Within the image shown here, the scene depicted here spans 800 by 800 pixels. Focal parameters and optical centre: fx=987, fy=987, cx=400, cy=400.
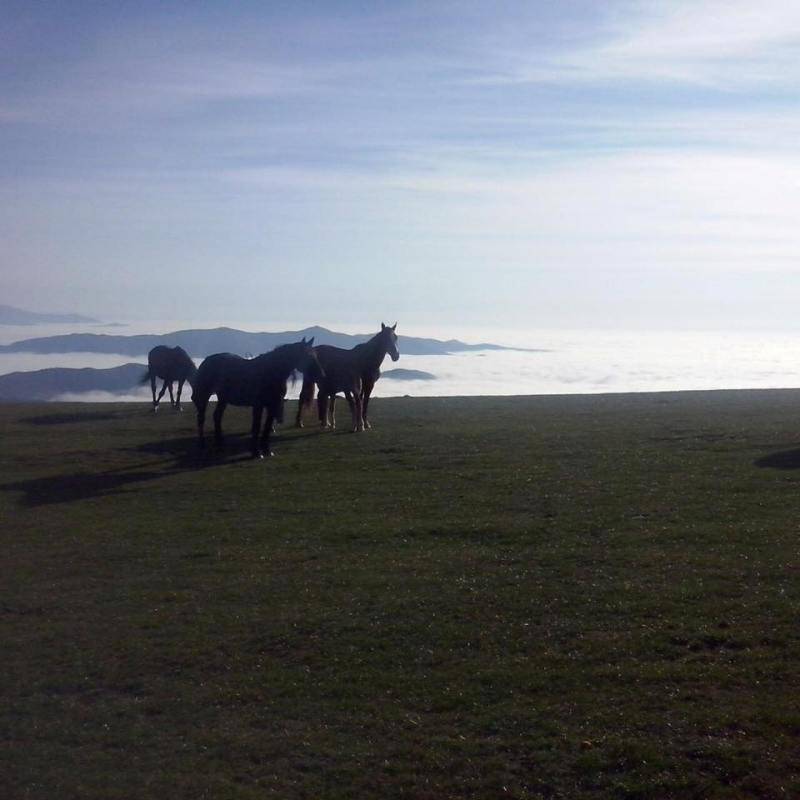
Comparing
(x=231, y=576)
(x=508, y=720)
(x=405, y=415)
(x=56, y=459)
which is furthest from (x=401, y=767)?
(x=405, y=415)

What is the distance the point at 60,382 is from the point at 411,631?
1672 inches

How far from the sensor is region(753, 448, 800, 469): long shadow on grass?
1789 centimetres

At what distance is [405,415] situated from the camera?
1161 inches

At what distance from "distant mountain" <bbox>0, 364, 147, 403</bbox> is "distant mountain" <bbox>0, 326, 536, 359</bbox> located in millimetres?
1619

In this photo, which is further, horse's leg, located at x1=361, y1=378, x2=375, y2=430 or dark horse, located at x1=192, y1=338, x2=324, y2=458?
horse's leg, located at x1=361, y1=378, x2=375, y2=430

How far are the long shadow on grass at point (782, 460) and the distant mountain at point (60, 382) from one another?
2649 centimetres

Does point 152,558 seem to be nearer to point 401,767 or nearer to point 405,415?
point 401,767

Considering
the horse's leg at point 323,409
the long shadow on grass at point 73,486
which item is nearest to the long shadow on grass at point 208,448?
the horse's leg at point 323,409

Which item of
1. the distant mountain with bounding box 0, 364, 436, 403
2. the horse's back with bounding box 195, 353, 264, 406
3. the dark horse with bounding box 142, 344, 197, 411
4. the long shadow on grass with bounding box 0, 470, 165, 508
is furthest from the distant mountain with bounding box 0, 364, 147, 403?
the long shadow on grass with bounding box 0, 470, 165, 508

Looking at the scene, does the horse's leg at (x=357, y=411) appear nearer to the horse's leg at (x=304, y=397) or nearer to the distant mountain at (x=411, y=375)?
the horse's leg at (x=304, y=397)

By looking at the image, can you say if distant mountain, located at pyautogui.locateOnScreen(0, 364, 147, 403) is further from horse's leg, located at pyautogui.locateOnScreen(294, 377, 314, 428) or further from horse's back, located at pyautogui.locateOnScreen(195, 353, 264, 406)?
horse's back, located at pyautogui.locateOnScreen(195, 353, 264, 406)

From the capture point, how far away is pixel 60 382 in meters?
48.9

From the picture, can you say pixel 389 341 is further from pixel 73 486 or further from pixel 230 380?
pixel 73 486

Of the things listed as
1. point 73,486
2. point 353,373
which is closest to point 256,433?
point 353,373
